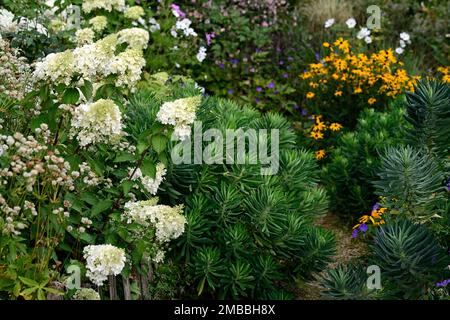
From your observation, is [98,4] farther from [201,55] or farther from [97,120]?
[97,120]

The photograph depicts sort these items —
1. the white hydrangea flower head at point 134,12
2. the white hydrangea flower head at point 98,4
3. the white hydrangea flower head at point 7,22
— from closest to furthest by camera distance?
1. the white hydrangea flower head at point 7,22
2. the white hydrangea flower head at point 98,4
3. the white hydrangea flower head at point 134,12

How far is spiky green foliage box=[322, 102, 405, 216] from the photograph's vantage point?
17.4 feet

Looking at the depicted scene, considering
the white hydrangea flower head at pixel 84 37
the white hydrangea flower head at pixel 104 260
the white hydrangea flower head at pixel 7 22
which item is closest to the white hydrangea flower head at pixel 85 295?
the white hydrangea flower head at pixel 104 260

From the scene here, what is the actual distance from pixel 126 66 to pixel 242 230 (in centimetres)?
105

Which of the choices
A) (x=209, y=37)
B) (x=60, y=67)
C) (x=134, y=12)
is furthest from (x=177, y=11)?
(x=60, y=67)

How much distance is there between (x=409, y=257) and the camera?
10.00 ft

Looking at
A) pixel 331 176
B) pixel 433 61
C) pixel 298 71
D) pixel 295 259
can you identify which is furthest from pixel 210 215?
pixel 433 61

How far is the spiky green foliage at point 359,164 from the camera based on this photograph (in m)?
5.31

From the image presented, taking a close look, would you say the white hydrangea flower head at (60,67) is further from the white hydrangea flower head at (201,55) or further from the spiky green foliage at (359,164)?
the white hydrangea flower head at (201,55)

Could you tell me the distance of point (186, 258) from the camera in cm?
388

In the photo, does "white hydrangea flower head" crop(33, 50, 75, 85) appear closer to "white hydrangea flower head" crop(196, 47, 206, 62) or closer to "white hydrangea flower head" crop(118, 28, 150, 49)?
"white hydrangea flower head" crop(118, 28, 150, 49)

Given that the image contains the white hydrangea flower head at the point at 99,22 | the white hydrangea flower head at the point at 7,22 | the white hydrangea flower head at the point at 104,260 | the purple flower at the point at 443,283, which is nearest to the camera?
the white hydrangea flower head at the point at 104,260

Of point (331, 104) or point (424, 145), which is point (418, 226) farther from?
point (331, 104)

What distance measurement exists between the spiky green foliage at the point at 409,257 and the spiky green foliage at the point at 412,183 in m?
0.27
